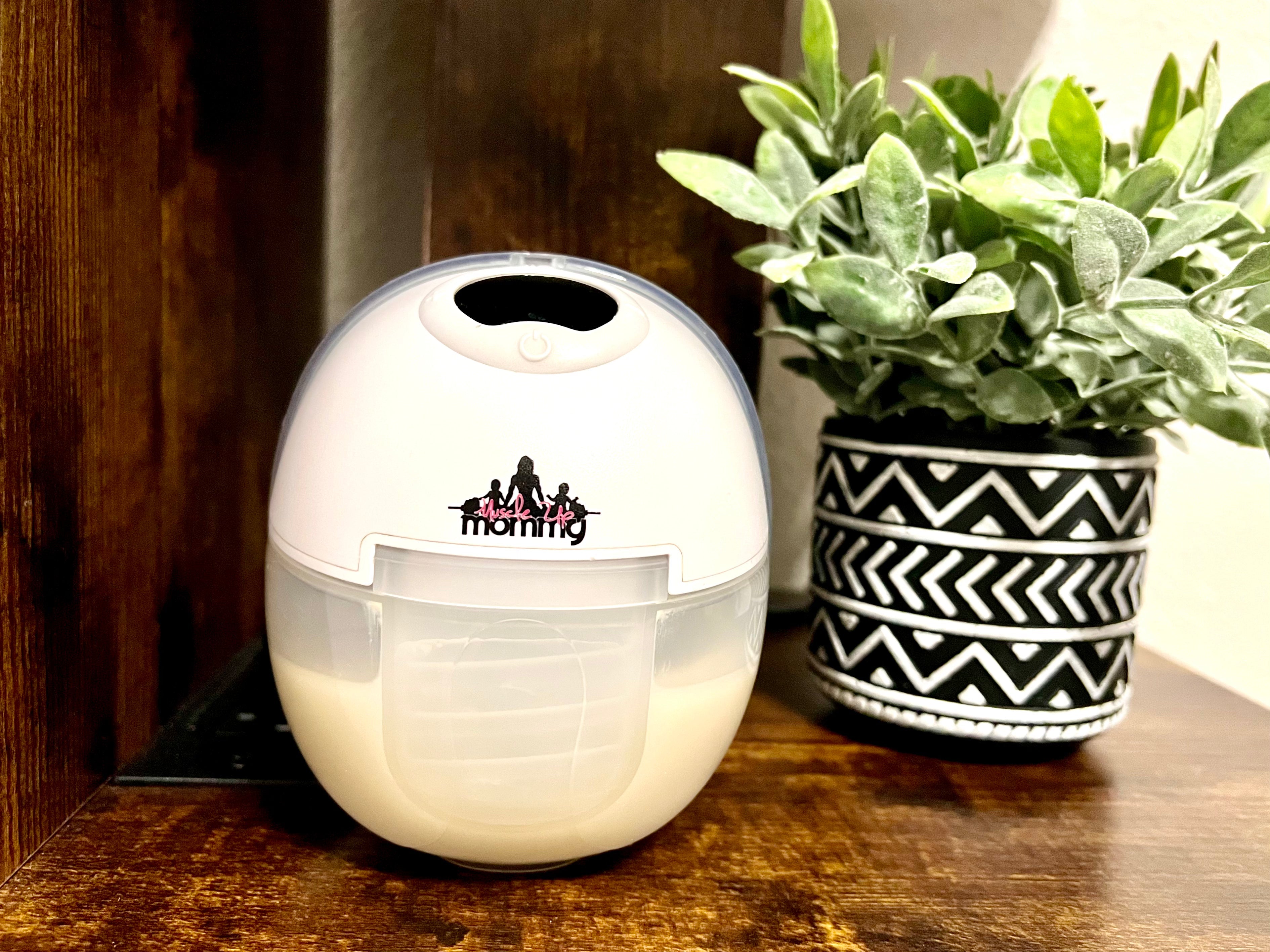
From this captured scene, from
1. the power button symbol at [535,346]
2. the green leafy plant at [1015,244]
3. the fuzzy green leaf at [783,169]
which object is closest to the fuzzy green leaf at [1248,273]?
the green leafy plant at [1015,244]

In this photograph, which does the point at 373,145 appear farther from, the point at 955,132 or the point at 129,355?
the point at 955,132

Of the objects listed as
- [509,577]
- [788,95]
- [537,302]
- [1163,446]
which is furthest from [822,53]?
[1163,446]

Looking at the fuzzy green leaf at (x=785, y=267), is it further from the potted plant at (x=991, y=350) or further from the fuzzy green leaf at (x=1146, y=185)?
the fuzzy green leaf at (x=1146, y=185)

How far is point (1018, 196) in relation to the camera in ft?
1.46

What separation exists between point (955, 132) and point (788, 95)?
0.10 m

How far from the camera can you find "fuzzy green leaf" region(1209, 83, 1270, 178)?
46 centimetres

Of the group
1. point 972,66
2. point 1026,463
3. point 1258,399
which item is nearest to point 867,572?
point 1026,463

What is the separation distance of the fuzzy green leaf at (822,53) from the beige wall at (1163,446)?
0.93 feet

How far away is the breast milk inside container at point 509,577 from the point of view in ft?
1.14

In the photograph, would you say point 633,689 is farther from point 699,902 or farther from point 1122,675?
point 1122,675

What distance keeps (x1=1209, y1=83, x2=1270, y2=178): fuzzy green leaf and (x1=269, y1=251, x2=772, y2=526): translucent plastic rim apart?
0.28 metres

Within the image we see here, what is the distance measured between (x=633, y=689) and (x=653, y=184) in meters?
0.42

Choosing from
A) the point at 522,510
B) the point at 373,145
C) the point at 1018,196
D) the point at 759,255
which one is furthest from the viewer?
the point at 373,145

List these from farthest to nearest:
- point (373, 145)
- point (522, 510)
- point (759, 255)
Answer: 1. point (373, 145)
2. point (759, 255)
3. point (522, 510)
